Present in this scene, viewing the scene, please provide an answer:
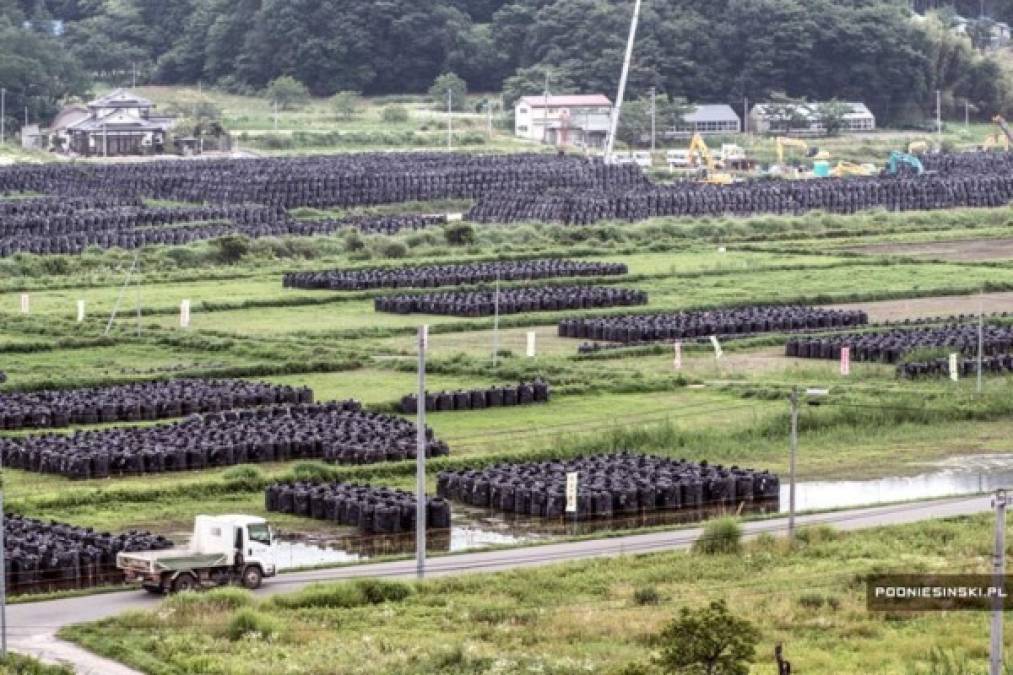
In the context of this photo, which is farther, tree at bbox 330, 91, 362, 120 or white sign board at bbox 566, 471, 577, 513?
tree at bbox 330, 91, 362, 120

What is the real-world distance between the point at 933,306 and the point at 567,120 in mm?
96101

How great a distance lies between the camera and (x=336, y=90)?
623 feet

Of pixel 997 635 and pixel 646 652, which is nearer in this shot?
pixel 997 635

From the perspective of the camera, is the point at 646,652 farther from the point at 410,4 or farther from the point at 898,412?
the point at 410,4

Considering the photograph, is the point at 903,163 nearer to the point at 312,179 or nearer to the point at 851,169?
the point at 851,169

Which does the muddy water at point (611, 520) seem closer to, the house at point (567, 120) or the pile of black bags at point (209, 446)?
the pile of black bags at point (209, 446)

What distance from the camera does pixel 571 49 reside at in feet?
619

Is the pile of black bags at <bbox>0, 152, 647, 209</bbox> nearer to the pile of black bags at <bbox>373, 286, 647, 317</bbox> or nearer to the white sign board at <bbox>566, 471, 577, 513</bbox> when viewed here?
the pile of black bags at <bbox>373, 286, 647, 317</bbox>

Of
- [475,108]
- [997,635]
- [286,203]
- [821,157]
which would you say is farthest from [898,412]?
[475,108]

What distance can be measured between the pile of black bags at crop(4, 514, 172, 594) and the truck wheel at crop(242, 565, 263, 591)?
7.53 ft

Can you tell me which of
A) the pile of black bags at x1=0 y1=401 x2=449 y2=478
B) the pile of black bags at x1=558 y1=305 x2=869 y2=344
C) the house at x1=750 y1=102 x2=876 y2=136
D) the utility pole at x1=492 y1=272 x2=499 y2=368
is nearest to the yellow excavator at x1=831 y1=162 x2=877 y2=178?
the house at x1=750 y1=102 x2=876 y2=136

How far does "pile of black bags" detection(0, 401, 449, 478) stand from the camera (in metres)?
51.5

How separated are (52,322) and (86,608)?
36.5m

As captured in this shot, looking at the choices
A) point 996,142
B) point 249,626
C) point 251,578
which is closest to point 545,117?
point 996,142
